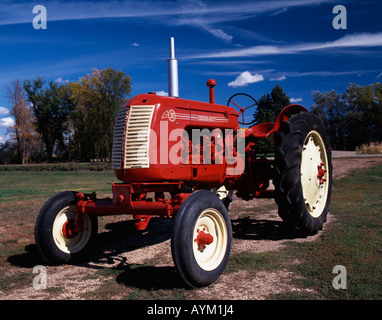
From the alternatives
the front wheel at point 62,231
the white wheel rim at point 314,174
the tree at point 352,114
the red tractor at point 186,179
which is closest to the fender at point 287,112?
the red tractor at point 186,179

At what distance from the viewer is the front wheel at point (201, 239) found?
11.2 feet

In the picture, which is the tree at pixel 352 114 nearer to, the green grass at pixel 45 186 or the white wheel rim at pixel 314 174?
the green grass at pixel 45 186

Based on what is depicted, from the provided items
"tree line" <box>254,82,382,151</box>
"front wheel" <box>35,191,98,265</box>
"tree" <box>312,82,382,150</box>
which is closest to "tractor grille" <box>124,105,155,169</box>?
"front wheel" <box>35,191,98,265</box>

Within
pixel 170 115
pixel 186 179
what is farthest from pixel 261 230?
pixel 170 115

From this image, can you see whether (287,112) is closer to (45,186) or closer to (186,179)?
(186,179)

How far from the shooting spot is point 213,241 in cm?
395

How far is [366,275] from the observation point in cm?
364

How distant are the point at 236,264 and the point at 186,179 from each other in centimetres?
120

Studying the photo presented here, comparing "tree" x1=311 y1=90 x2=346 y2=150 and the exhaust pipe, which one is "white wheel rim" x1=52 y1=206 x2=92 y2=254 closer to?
the exhaust pipe

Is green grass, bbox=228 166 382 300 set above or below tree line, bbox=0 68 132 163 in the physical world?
below

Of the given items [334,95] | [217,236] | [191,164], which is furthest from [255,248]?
[334,95]

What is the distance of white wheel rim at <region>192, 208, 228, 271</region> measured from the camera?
3.72m

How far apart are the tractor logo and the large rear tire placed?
1539 mm

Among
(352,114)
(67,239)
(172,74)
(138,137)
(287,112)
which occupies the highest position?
(352,114)
